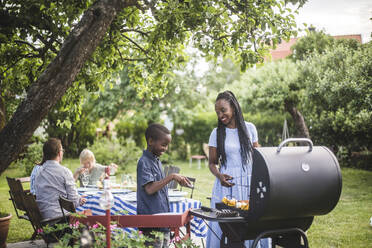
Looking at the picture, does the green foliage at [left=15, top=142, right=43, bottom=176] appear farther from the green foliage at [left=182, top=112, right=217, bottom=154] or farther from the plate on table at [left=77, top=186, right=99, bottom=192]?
the green foliage at [left=182, top=112, right=217, bottom=154]

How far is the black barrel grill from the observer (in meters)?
2.46

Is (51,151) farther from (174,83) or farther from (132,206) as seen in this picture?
(174,83)

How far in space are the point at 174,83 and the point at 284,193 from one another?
→ 53.2 ft

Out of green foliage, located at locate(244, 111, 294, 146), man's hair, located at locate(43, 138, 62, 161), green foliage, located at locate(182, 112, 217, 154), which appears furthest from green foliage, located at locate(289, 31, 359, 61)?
man's hair, located at locate(43, 138, 62, 161)

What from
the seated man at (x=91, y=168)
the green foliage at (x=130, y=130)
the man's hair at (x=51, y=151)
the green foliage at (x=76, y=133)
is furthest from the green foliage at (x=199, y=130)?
the man's hair at (x=51, y=151)

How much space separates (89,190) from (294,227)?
3.32 meters

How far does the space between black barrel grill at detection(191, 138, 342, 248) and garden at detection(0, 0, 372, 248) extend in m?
1.60

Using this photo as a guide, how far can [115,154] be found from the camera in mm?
15844

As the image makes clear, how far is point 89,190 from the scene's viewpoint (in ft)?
17.4

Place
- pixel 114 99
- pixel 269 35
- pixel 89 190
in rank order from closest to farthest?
pixel 269 35 < pixel 89 190 < pixel 114 99

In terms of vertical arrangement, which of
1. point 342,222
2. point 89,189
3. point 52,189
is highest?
point 52,189

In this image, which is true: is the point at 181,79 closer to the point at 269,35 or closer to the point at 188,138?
the point at 188,138

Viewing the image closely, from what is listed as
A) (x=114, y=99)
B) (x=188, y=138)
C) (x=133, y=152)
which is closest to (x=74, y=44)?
(x=133, y=152)

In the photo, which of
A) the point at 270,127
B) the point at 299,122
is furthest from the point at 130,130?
the point at 299,122
